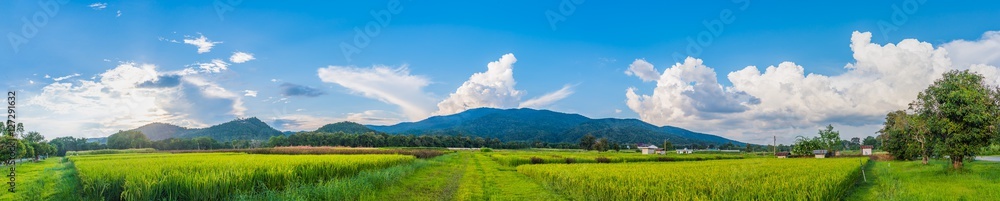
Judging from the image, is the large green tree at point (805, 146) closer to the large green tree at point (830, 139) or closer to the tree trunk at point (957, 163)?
the large green tree at point (830, 139)

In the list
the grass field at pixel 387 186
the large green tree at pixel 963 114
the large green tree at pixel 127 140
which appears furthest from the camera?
the large green tree at pixel 127 140

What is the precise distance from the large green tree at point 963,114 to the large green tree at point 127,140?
98.1m

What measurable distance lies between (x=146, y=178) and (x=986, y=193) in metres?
26.0

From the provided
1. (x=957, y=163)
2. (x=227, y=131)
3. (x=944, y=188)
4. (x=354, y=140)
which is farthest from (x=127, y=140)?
(x=957, y=163)

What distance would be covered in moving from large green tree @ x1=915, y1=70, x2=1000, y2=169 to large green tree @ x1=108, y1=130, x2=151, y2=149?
98.1m

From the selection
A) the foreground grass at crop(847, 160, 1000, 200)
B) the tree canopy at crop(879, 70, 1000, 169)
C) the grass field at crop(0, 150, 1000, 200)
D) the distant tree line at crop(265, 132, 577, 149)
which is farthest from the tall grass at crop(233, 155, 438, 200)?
the distant tree line at crop(265, 132, 577, 149)

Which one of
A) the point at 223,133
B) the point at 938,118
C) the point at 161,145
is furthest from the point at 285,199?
the point at 223,133

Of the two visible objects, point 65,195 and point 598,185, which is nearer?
point 65,195

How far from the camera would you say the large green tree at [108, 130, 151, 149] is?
78250 millimetres

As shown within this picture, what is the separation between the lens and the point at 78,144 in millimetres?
87688

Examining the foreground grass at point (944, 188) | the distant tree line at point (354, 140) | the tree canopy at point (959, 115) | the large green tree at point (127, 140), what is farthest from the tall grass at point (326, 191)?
the distant tree line at point (354, 140)

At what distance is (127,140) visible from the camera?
263 ft

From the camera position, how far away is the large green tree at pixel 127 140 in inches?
3081

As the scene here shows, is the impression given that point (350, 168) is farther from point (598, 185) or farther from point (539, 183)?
point (598, 185)
